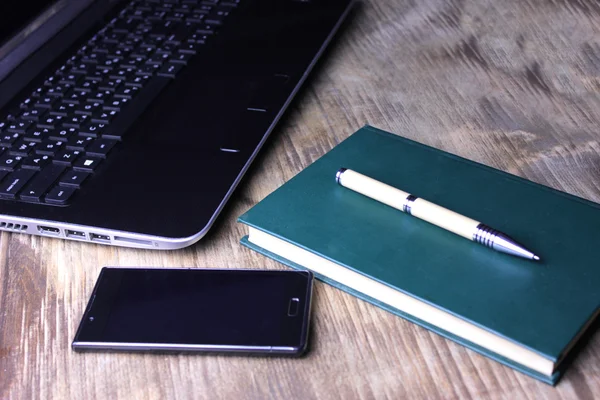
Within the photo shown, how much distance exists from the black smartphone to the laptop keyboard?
12cm

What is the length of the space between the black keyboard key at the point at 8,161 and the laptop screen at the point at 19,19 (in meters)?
0.17

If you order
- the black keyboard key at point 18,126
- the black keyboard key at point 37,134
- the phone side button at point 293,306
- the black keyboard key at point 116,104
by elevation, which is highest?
the phone side button at point 293,306

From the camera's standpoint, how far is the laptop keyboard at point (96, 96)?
27.2 inches

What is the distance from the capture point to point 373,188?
2.06 ft

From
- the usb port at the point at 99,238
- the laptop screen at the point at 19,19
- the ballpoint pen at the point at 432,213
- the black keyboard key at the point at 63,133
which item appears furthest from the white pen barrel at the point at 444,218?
the laptop screen at the point at 19,19

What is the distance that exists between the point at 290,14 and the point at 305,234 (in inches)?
17.7

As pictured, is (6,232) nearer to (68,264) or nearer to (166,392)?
(68,264)

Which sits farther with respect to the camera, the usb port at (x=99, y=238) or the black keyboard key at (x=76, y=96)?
the black keyboard key at (x=76, y=96)

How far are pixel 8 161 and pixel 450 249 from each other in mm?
439

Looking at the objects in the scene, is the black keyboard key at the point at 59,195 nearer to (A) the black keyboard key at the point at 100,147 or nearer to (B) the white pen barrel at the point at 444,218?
(A) the black keyboard key at the point at 100,147

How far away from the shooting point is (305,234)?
602mm

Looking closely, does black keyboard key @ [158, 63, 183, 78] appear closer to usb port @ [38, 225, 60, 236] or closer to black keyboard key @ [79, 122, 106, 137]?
black keyboard key @ [79, 122, 106, 137]

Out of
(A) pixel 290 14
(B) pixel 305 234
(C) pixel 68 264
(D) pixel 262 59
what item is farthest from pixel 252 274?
(A) pixel 290 14

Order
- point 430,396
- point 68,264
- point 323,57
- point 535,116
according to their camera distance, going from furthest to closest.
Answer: point 323,57
point 535,116
point 68,264
point 430,396
